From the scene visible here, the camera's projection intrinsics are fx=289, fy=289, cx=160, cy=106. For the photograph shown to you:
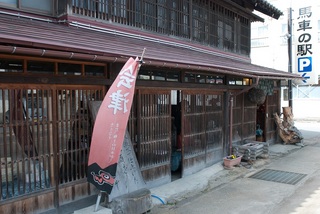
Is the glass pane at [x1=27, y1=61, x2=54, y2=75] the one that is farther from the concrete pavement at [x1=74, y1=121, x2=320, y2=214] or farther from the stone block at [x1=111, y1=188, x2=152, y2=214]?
the concrete pavement at [x1=74, y1=121, x2=320, y2=214]

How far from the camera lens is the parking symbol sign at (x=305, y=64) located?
51.7 ft

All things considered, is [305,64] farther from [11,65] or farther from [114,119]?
[11,65]

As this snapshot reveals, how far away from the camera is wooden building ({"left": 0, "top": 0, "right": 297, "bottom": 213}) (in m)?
4.92

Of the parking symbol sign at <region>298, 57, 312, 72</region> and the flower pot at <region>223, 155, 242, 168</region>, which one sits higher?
the parking symbol sign at <region>298, 57, 312, 72</region>

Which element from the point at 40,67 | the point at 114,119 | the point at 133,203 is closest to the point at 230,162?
the point at 133,203

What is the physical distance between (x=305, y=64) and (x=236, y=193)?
449 inches

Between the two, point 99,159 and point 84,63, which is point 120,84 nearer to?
point 99,159

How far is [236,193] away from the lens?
745 cm

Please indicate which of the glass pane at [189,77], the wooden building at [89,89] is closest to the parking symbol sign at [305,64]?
the wooden building at [89,89]

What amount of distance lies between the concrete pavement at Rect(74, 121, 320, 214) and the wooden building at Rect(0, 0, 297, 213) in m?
0.57

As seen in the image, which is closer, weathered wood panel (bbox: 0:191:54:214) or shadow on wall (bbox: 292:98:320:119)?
weathered wood panel (bbox: 0:191:54:214)

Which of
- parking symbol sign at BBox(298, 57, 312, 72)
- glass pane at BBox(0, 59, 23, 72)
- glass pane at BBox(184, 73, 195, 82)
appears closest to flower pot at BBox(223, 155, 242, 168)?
glass pane at BBox(184, 73, 195, 82)

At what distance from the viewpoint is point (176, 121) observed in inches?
392

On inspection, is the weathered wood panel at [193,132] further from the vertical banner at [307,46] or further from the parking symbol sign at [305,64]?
the parking symbol sign at [305,64]
